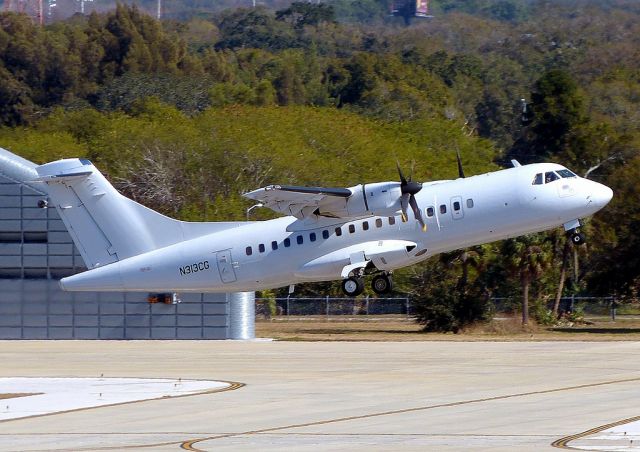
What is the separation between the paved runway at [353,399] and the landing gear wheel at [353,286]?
203 cm

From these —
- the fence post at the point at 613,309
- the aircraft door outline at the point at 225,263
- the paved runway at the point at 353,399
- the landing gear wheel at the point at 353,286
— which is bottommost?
the paved runway at the point at 353,399

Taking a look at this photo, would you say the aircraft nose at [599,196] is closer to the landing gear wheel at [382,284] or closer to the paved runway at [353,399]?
the paved runway at [353,399]

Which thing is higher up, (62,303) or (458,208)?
(458,208)

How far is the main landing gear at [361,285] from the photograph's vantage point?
40250mm

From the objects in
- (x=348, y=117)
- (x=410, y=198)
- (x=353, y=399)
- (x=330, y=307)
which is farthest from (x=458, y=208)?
(x=348, y=117)

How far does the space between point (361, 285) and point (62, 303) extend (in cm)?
1490

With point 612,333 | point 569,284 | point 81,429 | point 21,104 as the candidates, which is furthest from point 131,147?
point 81,429

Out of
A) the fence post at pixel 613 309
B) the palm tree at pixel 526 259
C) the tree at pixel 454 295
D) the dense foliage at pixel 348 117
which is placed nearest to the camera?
the tree at pixel 454 295

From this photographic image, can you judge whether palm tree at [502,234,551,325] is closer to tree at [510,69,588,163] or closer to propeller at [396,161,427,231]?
propeller at [396,161,427,231]

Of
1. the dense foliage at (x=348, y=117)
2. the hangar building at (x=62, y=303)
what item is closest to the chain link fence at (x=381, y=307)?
the dense foliage at (x=348, y=117)

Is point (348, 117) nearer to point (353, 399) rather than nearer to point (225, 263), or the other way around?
point (225, 263)

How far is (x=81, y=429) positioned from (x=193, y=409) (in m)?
3.27

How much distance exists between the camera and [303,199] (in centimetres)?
3944

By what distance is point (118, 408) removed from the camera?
90.0 ft
